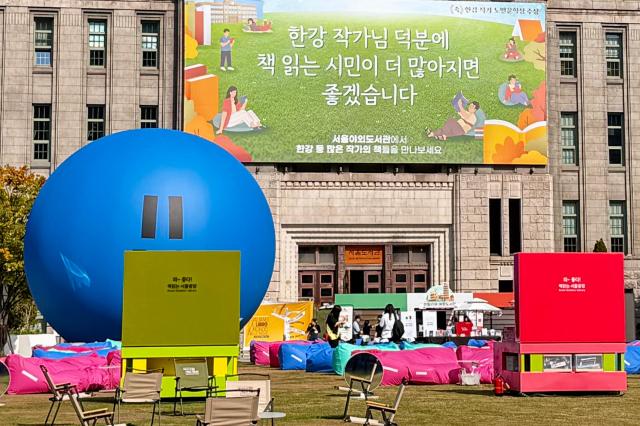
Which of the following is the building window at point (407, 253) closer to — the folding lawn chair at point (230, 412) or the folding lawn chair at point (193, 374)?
the folding lawn chair at point (193, 374)

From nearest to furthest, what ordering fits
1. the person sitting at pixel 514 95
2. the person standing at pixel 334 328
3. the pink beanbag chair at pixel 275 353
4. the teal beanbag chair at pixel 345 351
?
the teal beanbag chair at pixel 345 351 → the person standing at pixel 334 328 → the pink beanbag chair at pixel 275 353 → the person sitting at pixel 514 95

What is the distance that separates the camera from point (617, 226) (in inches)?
2149

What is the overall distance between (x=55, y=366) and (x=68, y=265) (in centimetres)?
209

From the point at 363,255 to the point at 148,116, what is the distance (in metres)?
12.4

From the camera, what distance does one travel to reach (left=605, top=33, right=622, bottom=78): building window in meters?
55.3

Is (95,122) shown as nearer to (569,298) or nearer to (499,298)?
(499,298)

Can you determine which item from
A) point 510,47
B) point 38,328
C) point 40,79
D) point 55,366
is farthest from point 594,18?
point 55,366

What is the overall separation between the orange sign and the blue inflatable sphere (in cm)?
2924

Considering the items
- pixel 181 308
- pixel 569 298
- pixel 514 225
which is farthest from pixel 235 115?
pixel 181 308

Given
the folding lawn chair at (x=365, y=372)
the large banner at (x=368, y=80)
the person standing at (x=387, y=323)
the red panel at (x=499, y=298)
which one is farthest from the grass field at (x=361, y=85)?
the folding lawn chair at (x=365, y=372)

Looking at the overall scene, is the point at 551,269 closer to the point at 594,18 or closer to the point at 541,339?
the point at 541,339

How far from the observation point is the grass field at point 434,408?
627 inches

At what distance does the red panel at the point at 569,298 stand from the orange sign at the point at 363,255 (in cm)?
3167

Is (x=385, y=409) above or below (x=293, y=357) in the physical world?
above
